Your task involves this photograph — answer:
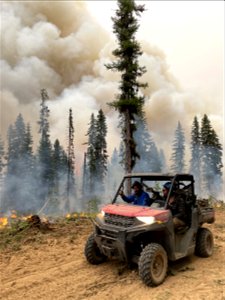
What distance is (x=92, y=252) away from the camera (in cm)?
900

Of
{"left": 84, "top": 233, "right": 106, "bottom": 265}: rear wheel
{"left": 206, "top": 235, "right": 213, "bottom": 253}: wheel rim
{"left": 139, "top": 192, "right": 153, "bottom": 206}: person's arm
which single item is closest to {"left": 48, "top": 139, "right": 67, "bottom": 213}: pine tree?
{"left": 206, "top": 235, "right": 213, "bottom": 253}: wheel rim

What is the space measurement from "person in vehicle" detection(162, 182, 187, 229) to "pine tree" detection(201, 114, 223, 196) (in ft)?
160

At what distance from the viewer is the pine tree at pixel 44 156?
201 ft

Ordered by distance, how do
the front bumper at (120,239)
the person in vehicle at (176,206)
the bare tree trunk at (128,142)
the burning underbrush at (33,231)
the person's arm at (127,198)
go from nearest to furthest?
the front bumper at (120,239)
the person in vehicle at (176,206)
the person's arm at (127,198)
the burning underbrush at (33,231)
the bare tree trunk at (128,142)

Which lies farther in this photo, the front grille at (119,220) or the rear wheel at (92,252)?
the rear wheel at (92,252)

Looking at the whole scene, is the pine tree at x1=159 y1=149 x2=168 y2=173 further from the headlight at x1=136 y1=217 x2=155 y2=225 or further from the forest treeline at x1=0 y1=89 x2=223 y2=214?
the headlight at x1=136 y1=217 x2=155 y2=225

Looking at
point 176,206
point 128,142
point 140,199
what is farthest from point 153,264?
point 128,142

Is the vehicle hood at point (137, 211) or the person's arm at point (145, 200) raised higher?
the person's arm at point (145, 200)

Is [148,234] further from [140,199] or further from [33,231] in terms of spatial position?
[33,231]

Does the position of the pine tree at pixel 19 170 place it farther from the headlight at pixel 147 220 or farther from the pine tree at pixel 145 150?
the headlight at pixel 147 220

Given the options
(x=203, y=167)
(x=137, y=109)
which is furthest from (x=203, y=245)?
(x=203, y=167)

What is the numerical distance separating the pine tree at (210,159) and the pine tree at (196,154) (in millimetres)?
2153

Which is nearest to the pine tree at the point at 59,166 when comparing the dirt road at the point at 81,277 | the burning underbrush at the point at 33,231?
the burning underbrush at the point at 33,231

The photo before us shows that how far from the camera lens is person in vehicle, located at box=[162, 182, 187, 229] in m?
8.77
